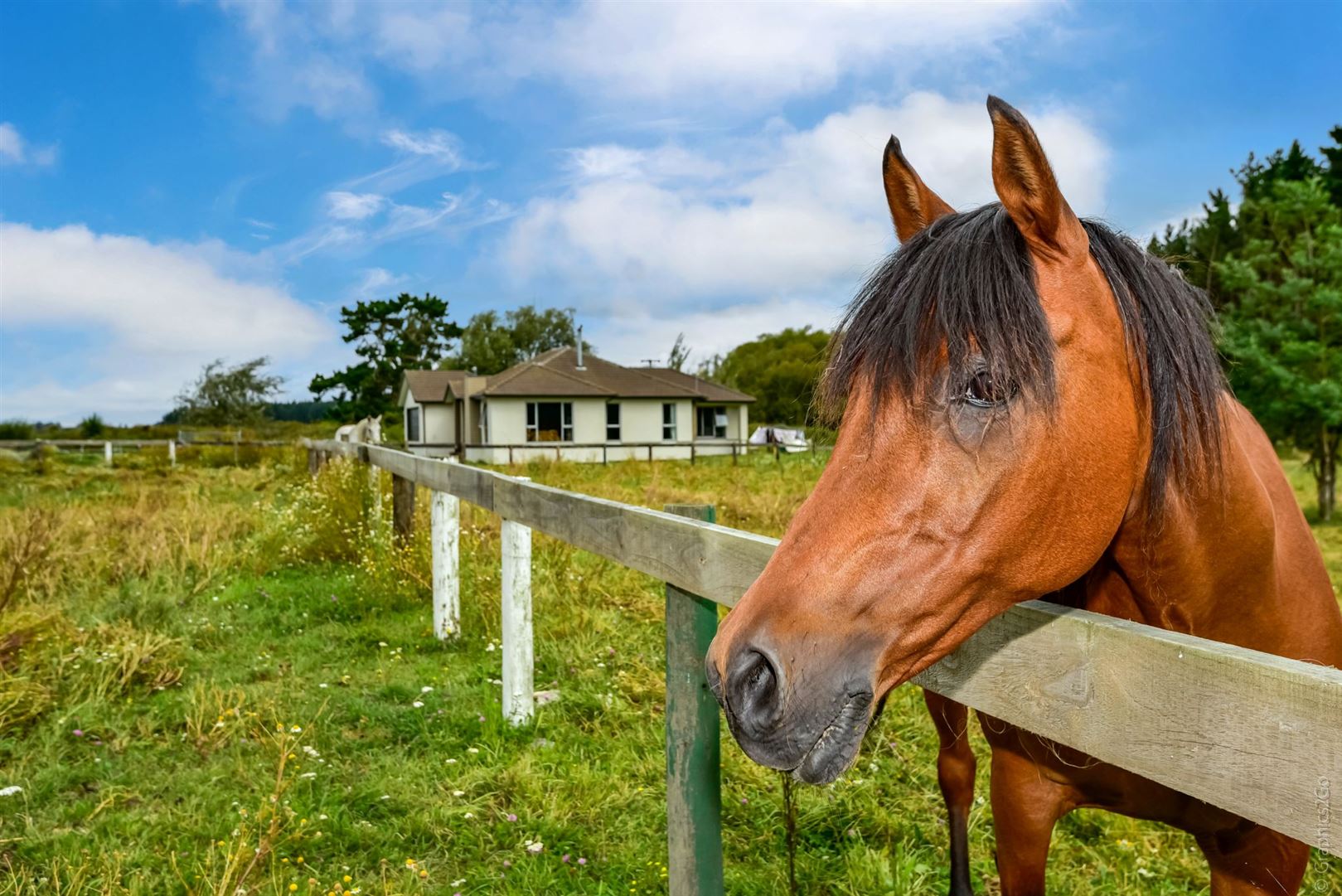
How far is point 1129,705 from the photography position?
46.0 inches

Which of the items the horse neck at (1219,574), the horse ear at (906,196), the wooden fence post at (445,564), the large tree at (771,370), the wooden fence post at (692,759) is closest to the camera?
the horse neck at (1219,574)

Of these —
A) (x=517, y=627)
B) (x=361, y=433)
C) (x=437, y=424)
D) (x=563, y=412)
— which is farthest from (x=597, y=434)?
(x=517, y=627)

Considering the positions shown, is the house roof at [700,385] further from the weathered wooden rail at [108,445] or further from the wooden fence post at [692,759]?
the wooden fence post at [692,759]

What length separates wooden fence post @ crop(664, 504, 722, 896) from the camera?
88.9 inches

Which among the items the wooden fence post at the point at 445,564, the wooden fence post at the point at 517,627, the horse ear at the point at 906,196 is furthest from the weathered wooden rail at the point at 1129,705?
the wooden fence post at the point at 445,564

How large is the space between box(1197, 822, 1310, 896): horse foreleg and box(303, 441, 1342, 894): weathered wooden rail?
86cm

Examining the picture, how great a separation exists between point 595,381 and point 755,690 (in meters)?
34.7

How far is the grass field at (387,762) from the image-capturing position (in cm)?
280

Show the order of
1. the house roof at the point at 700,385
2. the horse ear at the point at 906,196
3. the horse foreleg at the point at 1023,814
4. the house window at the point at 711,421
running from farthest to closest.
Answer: the house window at the point at 711,421
the house roof at the point at 700,385
the horse foreleg at the point at 1023,814
the horse ear at the point at 906,196

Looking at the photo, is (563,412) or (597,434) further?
(597,434)

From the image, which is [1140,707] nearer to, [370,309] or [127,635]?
[127,635]

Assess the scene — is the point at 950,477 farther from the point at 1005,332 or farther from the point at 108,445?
the point at 108,445

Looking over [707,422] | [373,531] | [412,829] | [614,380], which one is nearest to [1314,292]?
[373,531]

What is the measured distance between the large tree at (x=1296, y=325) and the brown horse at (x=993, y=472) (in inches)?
562
